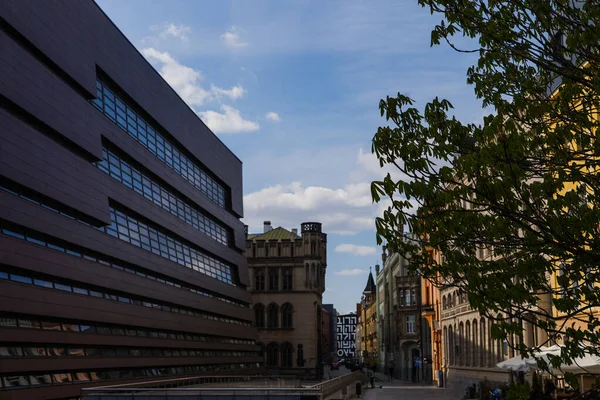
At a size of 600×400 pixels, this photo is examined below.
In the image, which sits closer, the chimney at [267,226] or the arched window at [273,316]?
the arched window at [273,316]

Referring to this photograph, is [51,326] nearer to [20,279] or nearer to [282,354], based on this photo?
[20,279]

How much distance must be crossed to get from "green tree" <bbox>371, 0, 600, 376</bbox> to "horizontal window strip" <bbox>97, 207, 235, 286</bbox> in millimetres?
35967

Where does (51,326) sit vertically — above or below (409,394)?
above

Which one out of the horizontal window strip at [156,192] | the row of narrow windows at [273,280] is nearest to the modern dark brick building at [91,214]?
the horizontal window strip at [156,192]

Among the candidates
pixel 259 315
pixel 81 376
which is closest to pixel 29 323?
pixel 81 376

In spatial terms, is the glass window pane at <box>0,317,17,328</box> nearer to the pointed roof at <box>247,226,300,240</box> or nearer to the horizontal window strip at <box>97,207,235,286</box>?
the horizontal window strip at <box>97,207,235,286</box>

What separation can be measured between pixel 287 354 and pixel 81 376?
59428 millimetres

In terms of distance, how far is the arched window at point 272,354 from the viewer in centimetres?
9769

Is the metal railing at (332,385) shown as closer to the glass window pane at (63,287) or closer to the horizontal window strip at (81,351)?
the horizontal window strip at (81,351)

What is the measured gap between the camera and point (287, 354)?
321 feet

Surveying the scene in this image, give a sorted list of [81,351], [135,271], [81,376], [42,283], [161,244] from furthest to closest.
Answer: [161,244]
[135,271]
[81,351]
[81,376]
[42,283]

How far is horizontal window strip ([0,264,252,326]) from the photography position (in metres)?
34.5

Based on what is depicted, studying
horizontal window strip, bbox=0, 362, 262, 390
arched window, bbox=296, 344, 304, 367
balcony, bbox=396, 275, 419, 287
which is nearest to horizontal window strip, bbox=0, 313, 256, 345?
horizontal window strip, bbox=0, 362, 262, 390

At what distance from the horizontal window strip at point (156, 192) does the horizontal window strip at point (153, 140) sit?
7.07 ft
